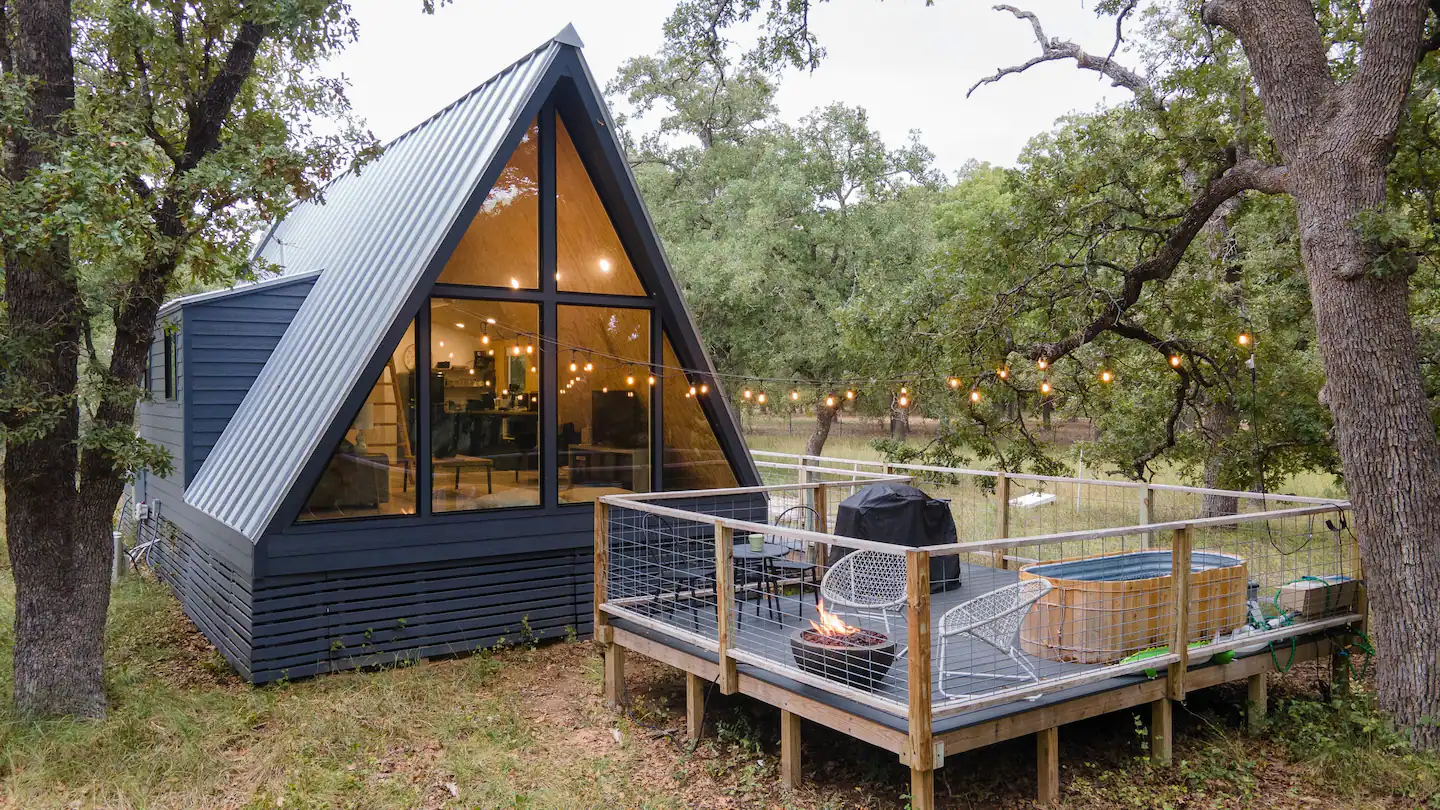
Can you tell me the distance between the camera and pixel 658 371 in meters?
8.95

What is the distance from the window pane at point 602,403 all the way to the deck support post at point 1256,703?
531 cm

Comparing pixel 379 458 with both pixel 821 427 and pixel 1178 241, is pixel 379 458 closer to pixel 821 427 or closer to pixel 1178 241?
pixel 1178 241

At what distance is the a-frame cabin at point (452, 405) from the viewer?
7422mm

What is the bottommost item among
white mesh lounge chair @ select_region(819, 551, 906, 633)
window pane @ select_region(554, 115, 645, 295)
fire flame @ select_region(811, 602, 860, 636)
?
fire flame @ select_region(811, 602, 860, 636)

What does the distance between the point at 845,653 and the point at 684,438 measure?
13.7 ft

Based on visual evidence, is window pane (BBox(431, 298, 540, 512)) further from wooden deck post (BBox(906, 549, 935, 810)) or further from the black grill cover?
wooden deck post (BBox(906, 549, 935, 810))

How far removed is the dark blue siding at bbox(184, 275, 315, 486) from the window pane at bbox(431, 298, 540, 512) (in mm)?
2692

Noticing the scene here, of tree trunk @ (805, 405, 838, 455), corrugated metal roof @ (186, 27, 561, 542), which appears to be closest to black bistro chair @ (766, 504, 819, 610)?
corrugated metal roof @ (186, 27, 561, 542)

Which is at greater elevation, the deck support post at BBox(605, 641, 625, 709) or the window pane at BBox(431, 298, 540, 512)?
the window pane at BBox(431, 298, 540, 512)

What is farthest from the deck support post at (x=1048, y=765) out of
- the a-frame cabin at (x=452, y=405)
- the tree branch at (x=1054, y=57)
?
the tree branch at (x=1054, y=57)

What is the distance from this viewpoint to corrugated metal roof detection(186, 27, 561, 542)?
7414 millimetres

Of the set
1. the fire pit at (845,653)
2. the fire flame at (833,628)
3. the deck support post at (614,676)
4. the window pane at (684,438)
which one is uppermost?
the window pane at (684,438)

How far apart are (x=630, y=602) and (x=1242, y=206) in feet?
26.0

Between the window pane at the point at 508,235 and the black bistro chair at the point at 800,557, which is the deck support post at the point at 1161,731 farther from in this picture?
the window pane at the point at 508,235
